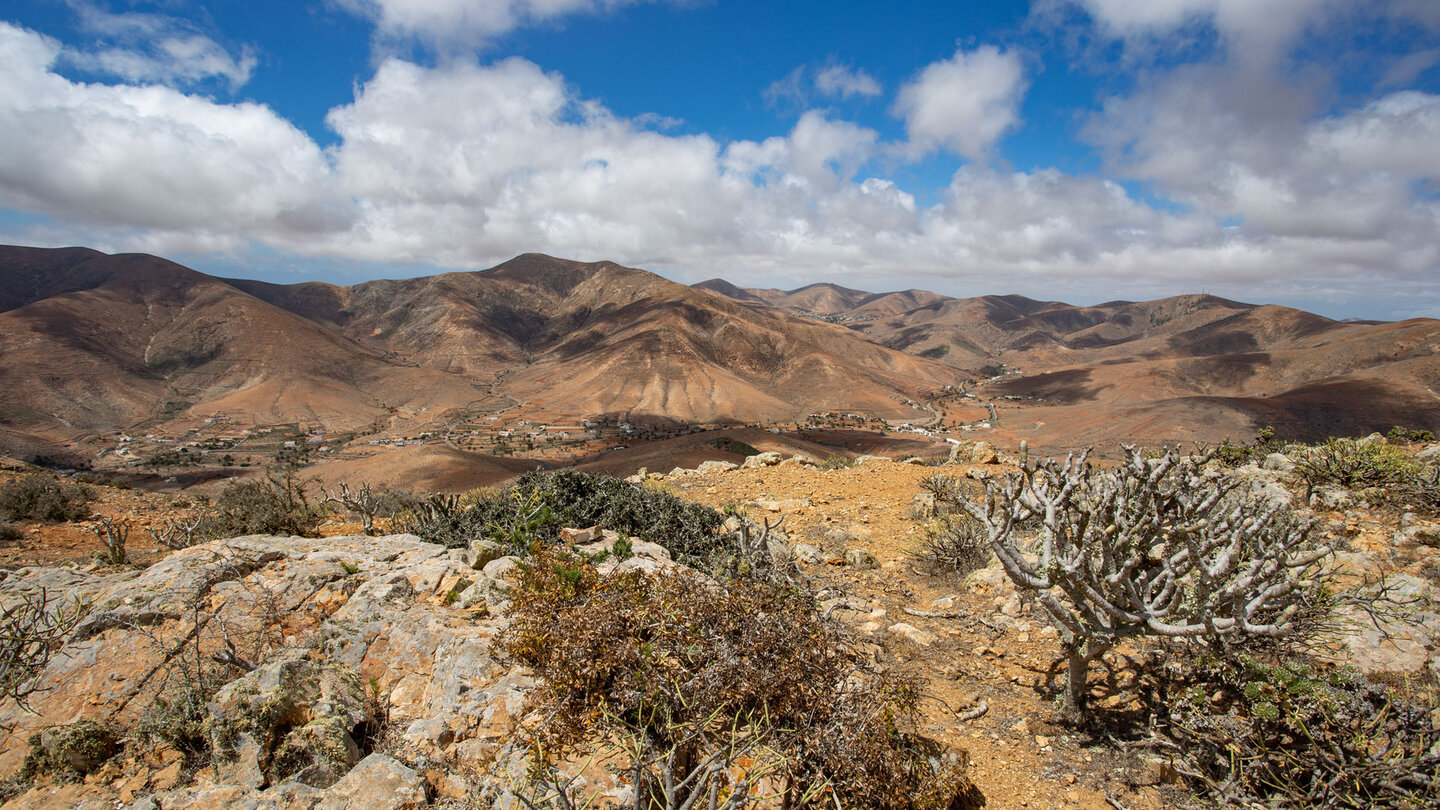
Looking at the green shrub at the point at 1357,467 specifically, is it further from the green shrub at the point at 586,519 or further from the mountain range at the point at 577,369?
the mountain range at the point at 577,369

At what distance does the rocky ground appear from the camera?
3.06 m

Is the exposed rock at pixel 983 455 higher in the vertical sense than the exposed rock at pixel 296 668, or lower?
lower

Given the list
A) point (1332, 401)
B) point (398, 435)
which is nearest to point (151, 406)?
point (398, 435)

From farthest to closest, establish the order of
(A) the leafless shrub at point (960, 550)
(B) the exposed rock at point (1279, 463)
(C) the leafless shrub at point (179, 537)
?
1. (B) the exposed rock at point (1279, 463)
2. (C) the leafless shrub at point (179, 537)
3. (A) the leafless shrub at point (960, 550)

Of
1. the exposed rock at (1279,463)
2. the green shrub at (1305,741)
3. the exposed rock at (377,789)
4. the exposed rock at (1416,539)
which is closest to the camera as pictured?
the exposed rock at (377,789)

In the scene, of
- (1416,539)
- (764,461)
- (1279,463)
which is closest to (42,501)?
(764,461)

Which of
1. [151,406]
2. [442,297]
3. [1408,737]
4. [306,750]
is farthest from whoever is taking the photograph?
[442,297]

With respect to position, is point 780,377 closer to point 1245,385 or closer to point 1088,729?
point 1245,385

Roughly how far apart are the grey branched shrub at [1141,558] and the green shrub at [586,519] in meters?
3.92

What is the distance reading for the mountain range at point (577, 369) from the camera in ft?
223

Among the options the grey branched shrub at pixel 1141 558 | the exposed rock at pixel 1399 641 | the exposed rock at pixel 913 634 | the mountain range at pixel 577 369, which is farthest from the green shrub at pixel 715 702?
the mountain range at pixel 577 369

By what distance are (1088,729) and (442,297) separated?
7777 inches

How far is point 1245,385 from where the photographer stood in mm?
101188

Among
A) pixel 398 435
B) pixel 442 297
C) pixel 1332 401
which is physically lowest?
pixel 398 435
